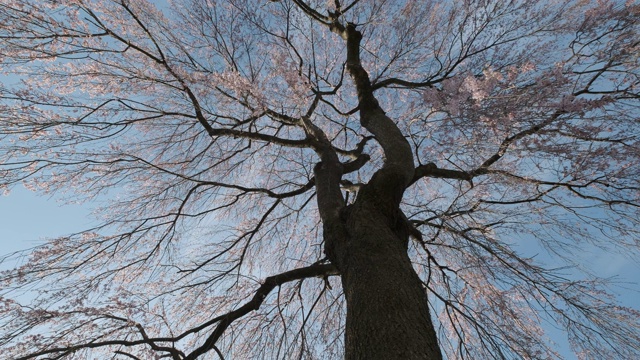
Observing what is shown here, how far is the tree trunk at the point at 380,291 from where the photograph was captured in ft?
4.57

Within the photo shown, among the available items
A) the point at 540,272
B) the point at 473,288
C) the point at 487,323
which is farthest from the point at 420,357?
the point at 473,288

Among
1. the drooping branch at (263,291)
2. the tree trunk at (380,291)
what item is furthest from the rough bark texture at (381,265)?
the drooping branch at (263,291)

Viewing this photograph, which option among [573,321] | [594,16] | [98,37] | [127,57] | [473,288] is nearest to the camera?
[594,16]

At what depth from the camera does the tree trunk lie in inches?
54.9

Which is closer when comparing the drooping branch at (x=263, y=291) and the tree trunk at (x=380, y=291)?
the tree trunk at (x=380, y=291)

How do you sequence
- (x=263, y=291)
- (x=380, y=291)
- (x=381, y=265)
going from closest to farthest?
(x=380, y=291), (x=381, y=265), (x=263, y=291)

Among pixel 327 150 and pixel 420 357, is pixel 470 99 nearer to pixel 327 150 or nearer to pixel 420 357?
pixel 327 150

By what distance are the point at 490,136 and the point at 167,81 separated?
351 centimetres

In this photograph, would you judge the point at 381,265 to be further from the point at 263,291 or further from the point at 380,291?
the point at 263,291

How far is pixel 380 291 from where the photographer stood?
1.64m

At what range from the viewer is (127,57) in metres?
3.70

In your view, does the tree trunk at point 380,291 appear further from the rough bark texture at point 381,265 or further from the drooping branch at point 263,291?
the drooping branch at point 263,291

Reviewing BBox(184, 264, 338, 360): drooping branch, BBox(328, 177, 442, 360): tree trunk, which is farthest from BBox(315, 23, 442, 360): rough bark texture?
BBox(184, 264, 338, 360): drooping branch

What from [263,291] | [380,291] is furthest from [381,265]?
[263,291]
